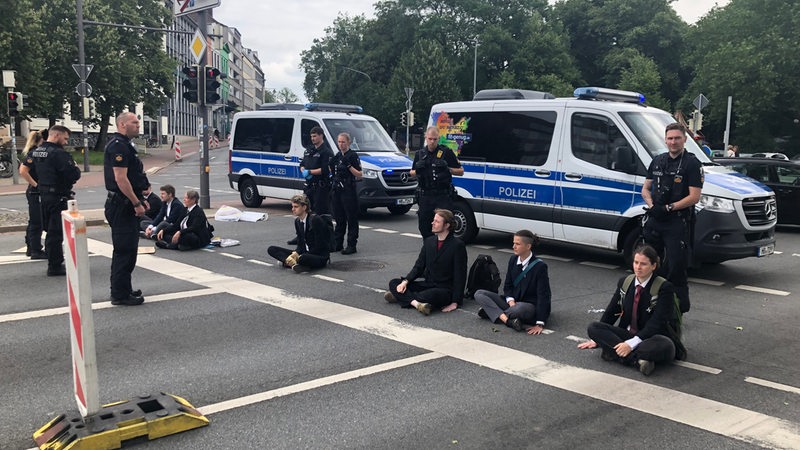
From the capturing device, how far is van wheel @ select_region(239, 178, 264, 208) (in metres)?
16.9

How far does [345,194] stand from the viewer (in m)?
10.7

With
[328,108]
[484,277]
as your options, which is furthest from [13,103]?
[484,277]

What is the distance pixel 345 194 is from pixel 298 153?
206 inches

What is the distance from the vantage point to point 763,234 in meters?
8.97

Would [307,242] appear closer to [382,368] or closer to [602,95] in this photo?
[382,368]

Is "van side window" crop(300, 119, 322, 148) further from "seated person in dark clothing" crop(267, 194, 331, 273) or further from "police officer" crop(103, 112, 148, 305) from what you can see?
"police officer" crop(103, 112, 148, 305)

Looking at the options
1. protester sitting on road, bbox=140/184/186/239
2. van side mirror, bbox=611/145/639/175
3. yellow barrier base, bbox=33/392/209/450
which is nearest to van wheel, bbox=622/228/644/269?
van side mirror, bbox=611/145/639/175

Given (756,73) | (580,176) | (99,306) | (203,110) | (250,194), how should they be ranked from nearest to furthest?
(99,306), (580,176), (203,110), (250,194), (756,73)

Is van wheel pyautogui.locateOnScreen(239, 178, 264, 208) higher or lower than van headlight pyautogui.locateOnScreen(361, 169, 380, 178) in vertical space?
lower

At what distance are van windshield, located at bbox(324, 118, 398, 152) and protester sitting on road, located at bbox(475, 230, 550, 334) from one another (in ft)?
28.6

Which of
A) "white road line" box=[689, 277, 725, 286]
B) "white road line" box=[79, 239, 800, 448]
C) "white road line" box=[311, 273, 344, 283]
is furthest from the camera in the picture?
"white road line" box=[689, 277, 725, 286]

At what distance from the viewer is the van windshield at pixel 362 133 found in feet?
49.8

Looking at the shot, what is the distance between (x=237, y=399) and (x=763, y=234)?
7.54m

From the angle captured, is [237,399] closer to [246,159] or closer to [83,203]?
[246,159]
